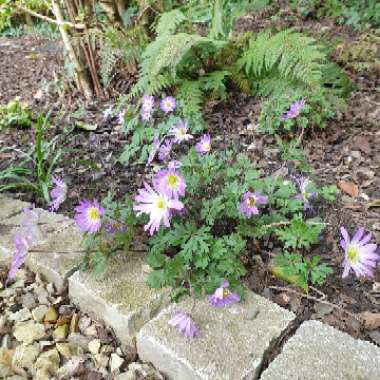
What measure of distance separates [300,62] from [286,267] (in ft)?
4.67

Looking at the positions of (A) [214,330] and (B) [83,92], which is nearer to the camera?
(A) [214,330]

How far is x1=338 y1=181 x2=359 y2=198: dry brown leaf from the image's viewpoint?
82.5 inches

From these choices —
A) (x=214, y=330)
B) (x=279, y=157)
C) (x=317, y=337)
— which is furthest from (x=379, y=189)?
(x=214, y=330)

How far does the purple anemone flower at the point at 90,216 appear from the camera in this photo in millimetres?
1574

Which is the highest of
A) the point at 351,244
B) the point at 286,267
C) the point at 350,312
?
the point at 351,244

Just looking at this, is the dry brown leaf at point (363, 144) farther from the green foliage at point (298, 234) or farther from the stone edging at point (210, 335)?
the stone edging at point (210, 335)

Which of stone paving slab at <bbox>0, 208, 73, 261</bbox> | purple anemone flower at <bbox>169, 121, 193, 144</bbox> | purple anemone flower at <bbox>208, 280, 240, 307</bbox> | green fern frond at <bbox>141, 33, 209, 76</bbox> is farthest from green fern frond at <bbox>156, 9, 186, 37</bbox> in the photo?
purple anemone flower at <bbox>208, 280, 240, 307</bbox>

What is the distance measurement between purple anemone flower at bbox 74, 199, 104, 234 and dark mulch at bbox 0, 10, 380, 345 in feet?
1.94

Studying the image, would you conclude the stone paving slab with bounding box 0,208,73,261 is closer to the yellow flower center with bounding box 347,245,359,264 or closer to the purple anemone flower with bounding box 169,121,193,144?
the purple anemone flower with bounding box 169,121,193,144

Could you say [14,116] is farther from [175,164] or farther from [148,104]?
[175,164]

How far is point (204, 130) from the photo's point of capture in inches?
108

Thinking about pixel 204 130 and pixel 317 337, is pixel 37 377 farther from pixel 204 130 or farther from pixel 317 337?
pixel 204 130

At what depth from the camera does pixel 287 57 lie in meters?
2.65

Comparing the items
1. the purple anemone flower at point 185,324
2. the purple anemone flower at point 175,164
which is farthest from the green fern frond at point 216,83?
the purple anemone flower at point 185,324
